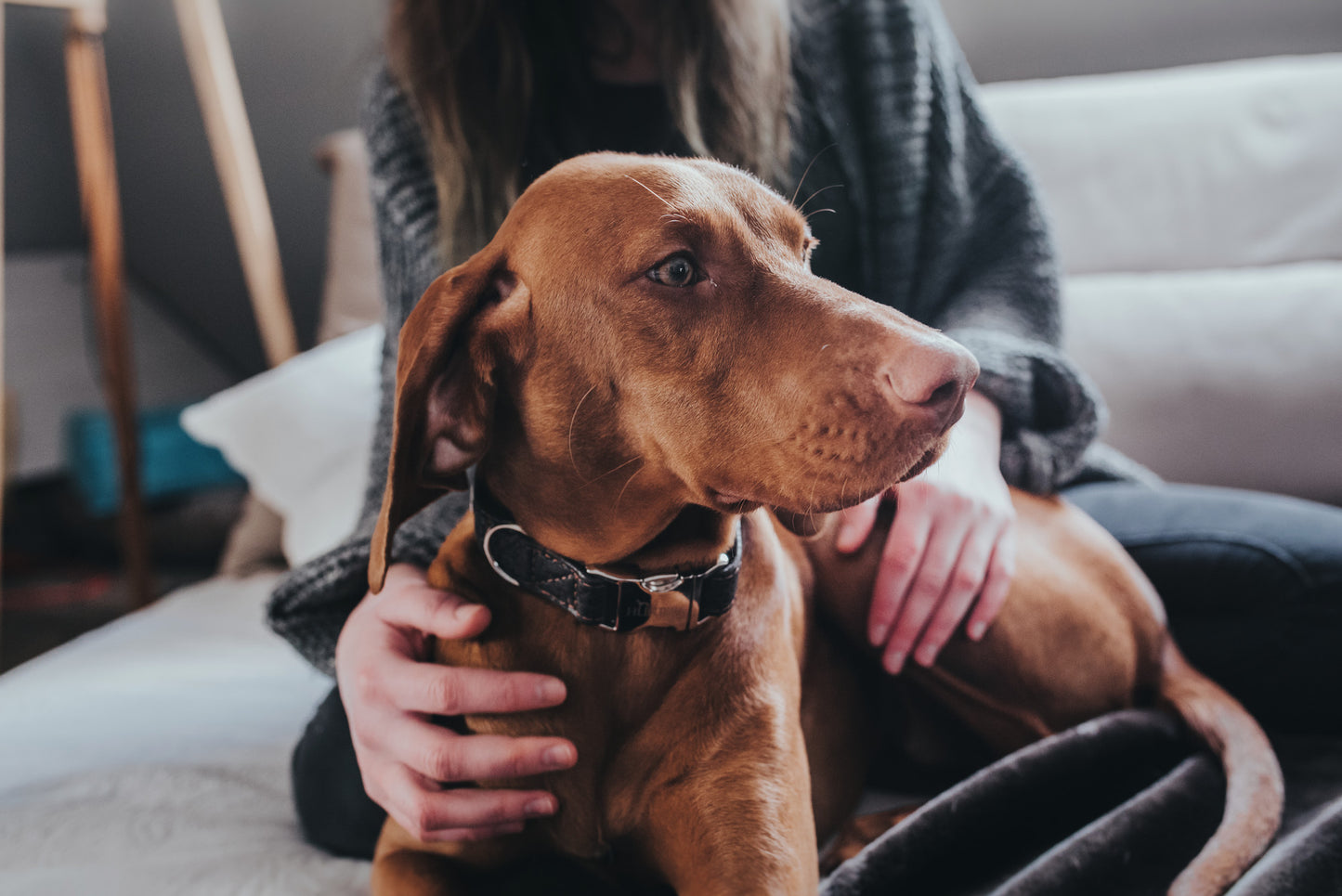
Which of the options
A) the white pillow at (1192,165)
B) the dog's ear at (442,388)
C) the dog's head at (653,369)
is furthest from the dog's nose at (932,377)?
the white pillow at (1192,165)

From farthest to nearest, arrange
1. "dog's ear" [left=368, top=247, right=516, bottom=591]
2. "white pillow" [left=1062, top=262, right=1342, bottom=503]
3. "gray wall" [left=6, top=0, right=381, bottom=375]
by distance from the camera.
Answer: "gray wall" [left=6, top=0, right=381, bottom=375] < "white pillow" [left=1062, top=262, right=1342, bottom=503] < "dog's ear" [left=368, top=247, right=516, bottom=591]

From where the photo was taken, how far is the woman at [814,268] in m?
0.72

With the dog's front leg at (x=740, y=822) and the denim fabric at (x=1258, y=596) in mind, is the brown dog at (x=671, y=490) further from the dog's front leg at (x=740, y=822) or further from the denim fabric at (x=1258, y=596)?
the denim fabric at (x=1258, y=596)

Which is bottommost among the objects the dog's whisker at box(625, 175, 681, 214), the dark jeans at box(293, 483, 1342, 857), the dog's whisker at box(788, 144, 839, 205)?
the dark jeans at box(293, 483, 1342, 857)

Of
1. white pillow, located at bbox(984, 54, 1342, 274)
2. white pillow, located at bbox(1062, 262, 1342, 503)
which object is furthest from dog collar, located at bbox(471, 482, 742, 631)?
white pillow, located at bbox(984, 54, 1342, 274)

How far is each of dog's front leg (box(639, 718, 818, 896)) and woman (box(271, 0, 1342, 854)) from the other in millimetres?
90

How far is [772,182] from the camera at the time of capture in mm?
665

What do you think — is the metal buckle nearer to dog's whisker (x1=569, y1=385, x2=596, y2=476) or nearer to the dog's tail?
dog's whisker (x1=569, y1=385, x2=596, y2=476)

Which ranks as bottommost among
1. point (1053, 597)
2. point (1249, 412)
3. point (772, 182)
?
point (1249, 412)

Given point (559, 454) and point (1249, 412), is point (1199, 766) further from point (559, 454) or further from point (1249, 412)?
point (1249, 412)

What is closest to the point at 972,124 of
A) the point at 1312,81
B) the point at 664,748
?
the point at 664,748

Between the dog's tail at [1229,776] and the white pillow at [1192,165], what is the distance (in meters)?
0.96

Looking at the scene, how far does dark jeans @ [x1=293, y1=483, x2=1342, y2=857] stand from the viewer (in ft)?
3.14

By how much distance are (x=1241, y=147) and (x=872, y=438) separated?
1525mm
